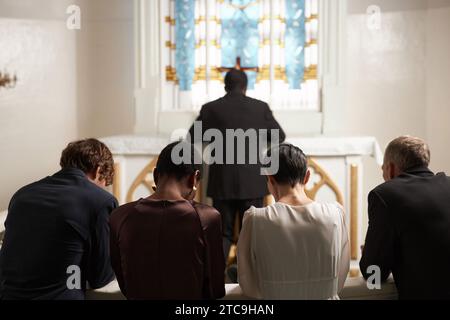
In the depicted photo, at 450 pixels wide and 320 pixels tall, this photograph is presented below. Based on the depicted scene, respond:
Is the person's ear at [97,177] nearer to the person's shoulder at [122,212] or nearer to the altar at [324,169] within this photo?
the person's shoulder at [122,212]

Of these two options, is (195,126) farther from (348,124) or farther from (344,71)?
(348,124)

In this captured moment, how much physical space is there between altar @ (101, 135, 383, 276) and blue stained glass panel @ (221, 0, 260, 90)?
1376 mm

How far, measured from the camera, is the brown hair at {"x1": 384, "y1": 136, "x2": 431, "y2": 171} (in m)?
2.84

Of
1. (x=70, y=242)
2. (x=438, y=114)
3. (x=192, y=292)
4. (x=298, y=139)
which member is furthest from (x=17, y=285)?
(x=438, y=114)

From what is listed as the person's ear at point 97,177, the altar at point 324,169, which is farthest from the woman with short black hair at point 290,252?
the altar at point 324,169

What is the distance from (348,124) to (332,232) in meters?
4.69

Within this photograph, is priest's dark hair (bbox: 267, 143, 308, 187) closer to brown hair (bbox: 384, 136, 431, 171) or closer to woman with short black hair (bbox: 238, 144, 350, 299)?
woman with short black hair (bbox: 238, 144, 350, 299)

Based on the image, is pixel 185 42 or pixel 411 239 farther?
pixel 185 42

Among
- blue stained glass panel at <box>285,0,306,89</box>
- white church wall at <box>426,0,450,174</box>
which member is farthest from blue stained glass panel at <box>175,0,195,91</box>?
white church wall at <box>426,0,450,174</box>

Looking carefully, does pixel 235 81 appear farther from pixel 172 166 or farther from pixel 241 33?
pixel 172 166

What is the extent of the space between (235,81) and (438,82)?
9.89 ft

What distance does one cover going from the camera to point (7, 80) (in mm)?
5641
